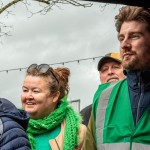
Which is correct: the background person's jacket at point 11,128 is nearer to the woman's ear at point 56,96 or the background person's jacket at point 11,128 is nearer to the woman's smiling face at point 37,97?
the woman's smiling face at point 37,97

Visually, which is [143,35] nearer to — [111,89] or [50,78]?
[111,89]

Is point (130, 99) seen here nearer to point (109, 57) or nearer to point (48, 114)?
point (48, 114)

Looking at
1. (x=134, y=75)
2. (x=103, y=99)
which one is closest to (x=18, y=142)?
(x=103, y=99)

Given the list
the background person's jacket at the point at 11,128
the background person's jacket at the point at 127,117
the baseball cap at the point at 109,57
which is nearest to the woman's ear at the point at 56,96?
the baseball cap at the point at 109,57

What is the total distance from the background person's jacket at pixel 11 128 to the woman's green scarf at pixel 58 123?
805 mm

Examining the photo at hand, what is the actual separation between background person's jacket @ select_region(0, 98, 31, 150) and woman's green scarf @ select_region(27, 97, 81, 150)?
31.7 inches

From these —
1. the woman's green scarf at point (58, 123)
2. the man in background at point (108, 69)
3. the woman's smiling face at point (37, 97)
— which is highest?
the man in background at point (108, 69)

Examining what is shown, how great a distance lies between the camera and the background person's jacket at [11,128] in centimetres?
237

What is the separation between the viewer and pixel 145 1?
1361 mm

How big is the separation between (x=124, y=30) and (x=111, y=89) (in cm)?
34

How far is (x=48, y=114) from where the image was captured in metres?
3.53

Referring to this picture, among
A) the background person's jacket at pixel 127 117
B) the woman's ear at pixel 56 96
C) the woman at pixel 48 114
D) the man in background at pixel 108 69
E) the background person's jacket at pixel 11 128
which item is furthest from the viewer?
the man in background at pixel 108 69

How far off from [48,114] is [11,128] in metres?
1.14

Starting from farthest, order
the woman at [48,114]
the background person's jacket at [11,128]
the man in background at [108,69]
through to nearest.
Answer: the man in background at [108,69]
the woman at [48,114]
the background person's jacket at [11,128]
